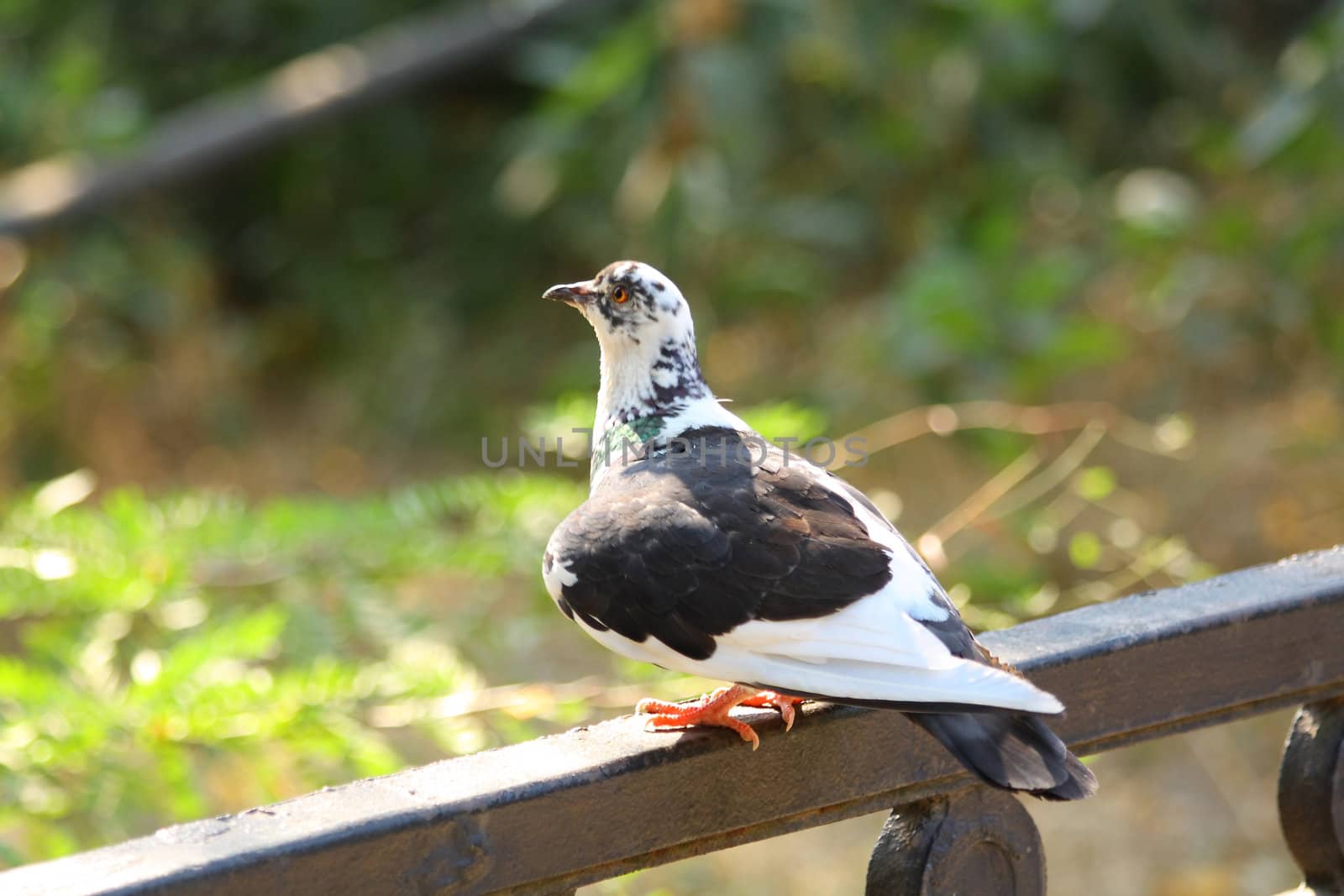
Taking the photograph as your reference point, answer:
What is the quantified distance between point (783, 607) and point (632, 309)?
2.01ft

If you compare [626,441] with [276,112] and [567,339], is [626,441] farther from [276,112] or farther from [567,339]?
[567,339]

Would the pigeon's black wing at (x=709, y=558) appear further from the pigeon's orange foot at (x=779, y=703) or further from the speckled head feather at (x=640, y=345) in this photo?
the speckled head feather at (x=640, y=345)

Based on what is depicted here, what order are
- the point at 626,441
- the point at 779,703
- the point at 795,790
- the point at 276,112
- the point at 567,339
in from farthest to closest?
the point at 567,339
the point at 276,112
the point at 626,441
the point at 779,703
the point at 795,790

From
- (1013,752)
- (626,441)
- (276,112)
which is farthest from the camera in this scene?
(276,112)

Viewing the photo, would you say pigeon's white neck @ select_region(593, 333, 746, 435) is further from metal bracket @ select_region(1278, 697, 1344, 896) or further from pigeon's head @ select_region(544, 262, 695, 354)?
metal bracket @ select_region(1278, 697, 1344, 896)

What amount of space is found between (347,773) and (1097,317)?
271 centimetres

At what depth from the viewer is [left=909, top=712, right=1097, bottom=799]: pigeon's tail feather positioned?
107cm

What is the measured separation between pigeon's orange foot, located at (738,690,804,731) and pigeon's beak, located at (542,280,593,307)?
0.56 meters

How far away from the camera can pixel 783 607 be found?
1.26 meters

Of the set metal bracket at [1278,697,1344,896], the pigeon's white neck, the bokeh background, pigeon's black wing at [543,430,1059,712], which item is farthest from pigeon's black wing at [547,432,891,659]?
the bokeh background

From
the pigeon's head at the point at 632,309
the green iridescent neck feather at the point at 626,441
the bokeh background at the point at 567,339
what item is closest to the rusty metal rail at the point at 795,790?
the green iridescent neck feather at the point at 626,441

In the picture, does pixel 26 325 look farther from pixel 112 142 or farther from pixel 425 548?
pixel 425 548

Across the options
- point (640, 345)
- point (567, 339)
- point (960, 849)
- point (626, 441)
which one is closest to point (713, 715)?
point (960, 849)

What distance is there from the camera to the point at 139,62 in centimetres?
562
